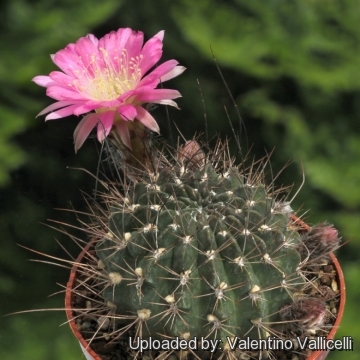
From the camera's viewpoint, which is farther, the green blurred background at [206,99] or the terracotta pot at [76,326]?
the green blurred background at [206,99]

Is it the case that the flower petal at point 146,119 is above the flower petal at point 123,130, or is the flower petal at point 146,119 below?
above

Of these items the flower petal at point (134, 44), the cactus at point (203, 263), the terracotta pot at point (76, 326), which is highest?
the flower petal at point (134, 44)

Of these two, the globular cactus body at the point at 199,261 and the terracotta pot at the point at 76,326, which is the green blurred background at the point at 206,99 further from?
the globular cactus body at the point at 199,261

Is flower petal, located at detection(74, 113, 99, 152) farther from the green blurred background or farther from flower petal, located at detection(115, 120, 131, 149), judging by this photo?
the green blurred background

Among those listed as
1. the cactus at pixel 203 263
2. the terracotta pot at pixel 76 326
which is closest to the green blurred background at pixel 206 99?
the terracotta pot at pixel 76 326

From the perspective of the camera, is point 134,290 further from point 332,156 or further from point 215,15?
point 215,15

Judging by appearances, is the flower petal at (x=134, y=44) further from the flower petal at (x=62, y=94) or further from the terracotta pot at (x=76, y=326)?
the terracotta pot at (x=76, y=326)

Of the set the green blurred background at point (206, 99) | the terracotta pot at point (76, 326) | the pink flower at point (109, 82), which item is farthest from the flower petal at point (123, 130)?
the green blurred background at point (206, 99)
